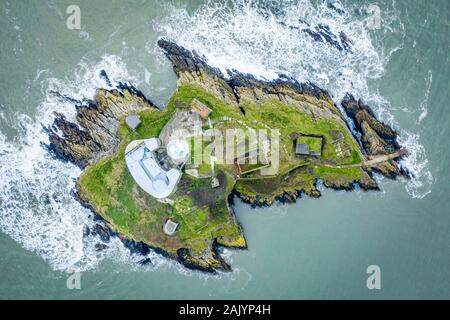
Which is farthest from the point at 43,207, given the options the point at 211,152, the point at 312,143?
the point at 312,143

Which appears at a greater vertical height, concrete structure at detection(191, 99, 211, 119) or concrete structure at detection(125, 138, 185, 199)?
concrete structure at detection(191, 99, 211, 119)

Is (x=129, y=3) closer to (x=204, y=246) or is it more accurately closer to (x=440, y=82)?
(x=204, y=246)

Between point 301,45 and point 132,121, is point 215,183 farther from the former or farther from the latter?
point 301,45

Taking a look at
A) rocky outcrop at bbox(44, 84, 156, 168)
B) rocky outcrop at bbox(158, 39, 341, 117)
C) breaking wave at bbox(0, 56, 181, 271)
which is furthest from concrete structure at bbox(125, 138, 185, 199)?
rocky outcrop at bbox(158, 39, 341, 117)

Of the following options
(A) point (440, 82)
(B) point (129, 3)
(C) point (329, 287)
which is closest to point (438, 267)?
(C) point (329, 287)

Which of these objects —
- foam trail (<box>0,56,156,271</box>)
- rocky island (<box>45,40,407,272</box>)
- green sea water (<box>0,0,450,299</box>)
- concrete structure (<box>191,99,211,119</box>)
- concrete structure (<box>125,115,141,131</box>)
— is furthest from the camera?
foam trail (<box>0,56,156,271</box>)

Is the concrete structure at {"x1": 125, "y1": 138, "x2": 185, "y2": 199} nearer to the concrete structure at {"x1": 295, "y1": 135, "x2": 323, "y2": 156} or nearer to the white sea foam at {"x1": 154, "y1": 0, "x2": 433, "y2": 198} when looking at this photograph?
the white sea foam at {"x1": 154, "y1": 0, "x2": 433, "y2": 198}
